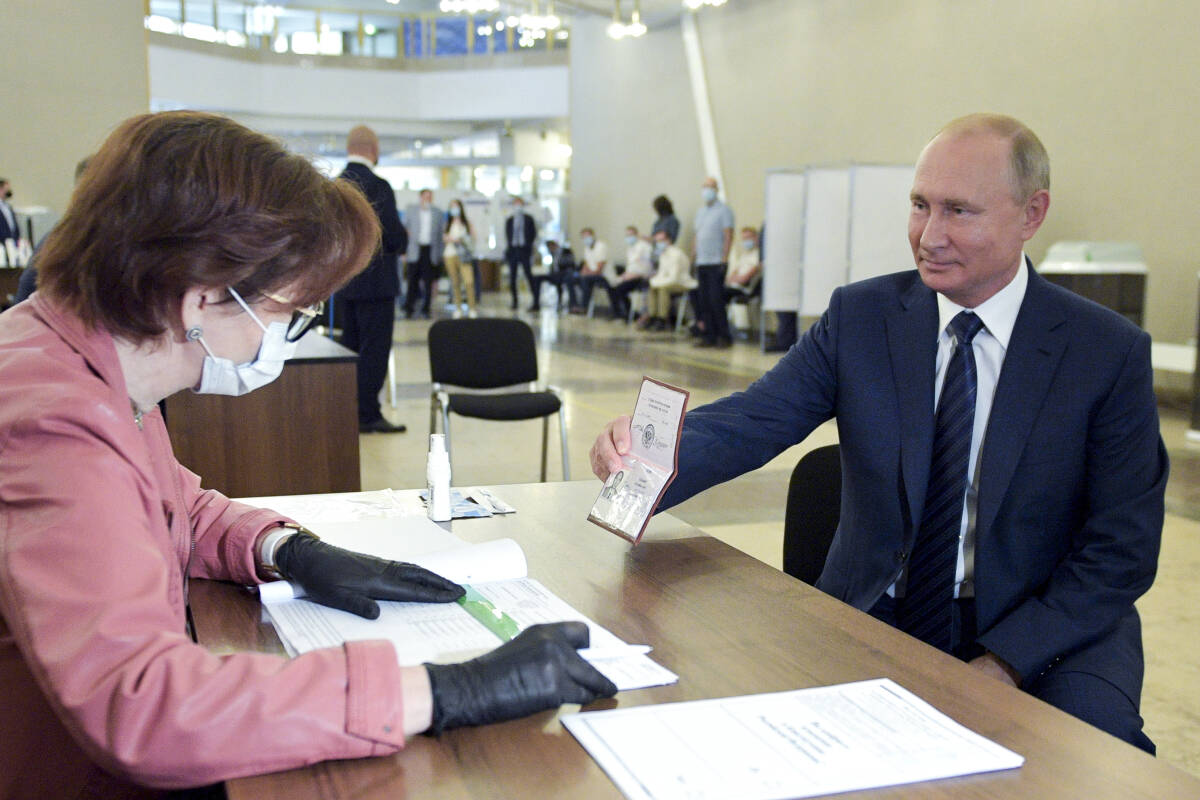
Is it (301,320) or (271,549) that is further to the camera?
(271,549)

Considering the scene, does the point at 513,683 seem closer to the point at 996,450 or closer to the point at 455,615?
the point at 455,615

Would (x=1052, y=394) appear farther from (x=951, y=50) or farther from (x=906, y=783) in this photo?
(x=951, y=50)

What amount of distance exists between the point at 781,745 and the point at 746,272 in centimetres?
1104

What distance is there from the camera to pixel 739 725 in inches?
42.2

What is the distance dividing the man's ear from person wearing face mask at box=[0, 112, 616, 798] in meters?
1.13

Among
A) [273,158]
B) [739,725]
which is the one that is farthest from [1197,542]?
[273,158]

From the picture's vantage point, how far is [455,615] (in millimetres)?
1367

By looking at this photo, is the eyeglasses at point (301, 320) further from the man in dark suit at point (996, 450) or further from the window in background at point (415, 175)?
the window in background at point (415, 175)

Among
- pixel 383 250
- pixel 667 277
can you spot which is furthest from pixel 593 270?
pixel 383 250

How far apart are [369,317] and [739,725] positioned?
530 cm

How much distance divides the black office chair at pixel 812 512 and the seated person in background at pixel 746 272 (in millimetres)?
9630

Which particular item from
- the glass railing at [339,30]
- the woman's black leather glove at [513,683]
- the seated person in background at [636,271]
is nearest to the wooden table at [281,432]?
the woman's black leather glove at [513,683]

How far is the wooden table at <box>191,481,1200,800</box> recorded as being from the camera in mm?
963

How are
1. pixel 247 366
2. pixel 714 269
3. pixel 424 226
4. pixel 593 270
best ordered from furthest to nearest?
pixel 593 270, pixel 424 226, pixel 714 269, pixel 247 366
